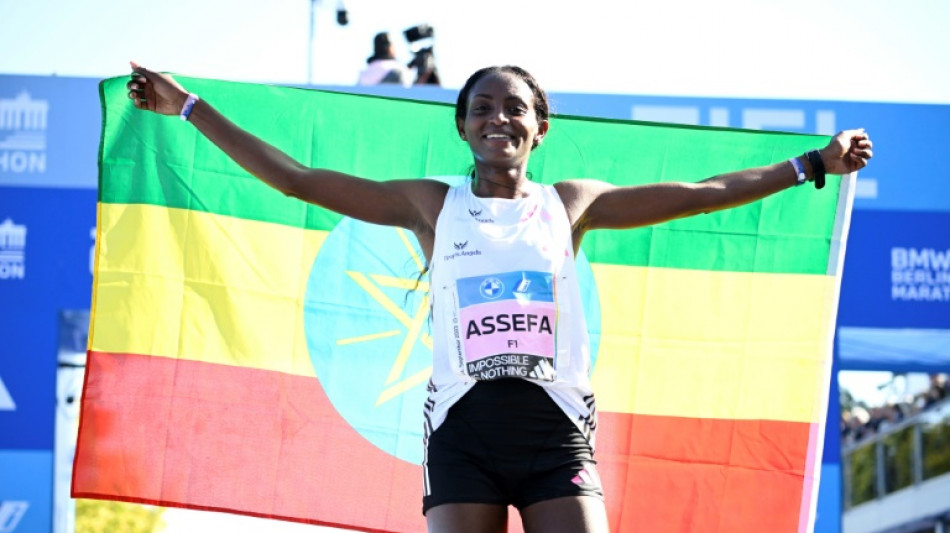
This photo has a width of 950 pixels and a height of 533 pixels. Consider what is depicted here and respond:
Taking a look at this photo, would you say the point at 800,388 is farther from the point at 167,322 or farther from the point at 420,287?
the point at 167,322

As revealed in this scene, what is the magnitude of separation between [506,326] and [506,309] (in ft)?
0.15

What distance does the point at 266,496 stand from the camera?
5.08m

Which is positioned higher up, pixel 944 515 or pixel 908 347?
pixel 908 347

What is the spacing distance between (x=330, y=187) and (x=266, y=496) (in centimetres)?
197

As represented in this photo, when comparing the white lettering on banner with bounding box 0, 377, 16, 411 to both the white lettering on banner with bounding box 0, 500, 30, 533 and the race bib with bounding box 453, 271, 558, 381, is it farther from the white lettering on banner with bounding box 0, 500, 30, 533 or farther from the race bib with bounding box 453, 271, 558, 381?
the race bib with bounding box 453, 271, 558, 381

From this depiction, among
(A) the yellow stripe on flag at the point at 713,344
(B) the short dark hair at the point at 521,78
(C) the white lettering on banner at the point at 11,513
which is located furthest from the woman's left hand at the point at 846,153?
(C) the white lettering on banner at the point at 11,513

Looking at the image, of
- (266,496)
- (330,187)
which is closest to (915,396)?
(266,496)

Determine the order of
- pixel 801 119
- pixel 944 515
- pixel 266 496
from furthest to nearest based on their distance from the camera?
pixel 944 515, pixel 801 119, pixel 266 496

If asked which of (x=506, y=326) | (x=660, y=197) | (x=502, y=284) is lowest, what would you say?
(x=506, y=326)

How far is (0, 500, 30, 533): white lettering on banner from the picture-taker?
279 inches

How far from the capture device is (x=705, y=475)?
201 inches

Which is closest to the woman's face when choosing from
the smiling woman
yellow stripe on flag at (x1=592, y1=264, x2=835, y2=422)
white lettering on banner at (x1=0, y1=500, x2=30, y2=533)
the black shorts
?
the smiling woman

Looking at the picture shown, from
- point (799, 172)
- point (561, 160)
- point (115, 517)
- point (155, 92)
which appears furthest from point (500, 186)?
point (115, 517)

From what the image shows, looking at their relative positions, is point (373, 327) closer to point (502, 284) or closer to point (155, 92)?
point (155, 92)
